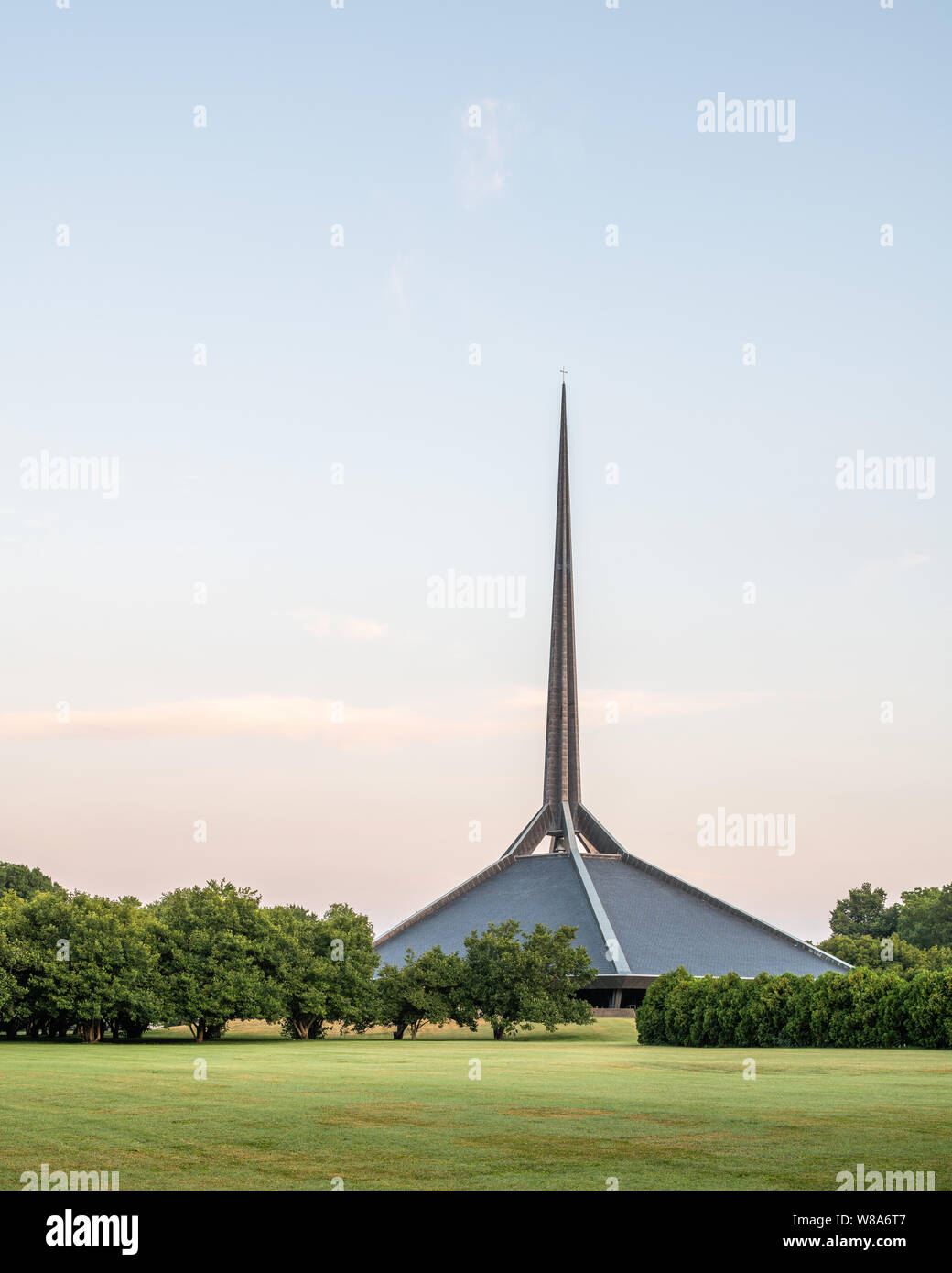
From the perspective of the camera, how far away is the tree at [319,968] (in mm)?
39219

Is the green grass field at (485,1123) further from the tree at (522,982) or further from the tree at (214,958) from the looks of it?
the tree at (522,982)

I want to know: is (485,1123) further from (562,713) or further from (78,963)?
(562,713)

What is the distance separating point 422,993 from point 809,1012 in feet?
49.6

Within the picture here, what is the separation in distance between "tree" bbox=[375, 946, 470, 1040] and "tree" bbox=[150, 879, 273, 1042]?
4247 millimetres

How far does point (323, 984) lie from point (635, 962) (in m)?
20.7

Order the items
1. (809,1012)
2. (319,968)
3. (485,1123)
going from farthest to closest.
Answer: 1. (319,968)
2. (809,1012)
3. (485,1123)

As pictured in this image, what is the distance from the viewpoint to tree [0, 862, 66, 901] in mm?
69750

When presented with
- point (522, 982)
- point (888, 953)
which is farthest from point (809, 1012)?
point (888, 953)

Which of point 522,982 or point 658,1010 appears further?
point 522,982

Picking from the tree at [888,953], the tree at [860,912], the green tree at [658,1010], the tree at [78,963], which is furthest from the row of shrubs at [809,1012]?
the tree at [860,912]

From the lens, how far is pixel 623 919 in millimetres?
62125

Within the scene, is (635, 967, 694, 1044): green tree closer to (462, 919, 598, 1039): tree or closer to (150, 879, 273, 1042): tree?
(462, 919, 598, 1039): tree

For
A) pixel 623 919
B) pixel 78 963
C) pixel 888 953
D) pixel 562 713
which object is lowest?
pixel 888 953
